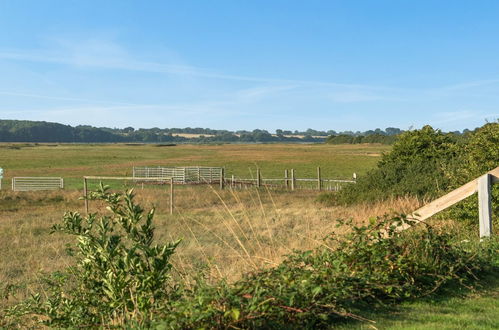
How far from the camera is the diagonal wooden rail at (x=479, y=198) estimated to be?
655 cm

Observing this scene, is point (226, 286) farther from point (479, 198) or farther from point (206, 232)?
point (206, 232)

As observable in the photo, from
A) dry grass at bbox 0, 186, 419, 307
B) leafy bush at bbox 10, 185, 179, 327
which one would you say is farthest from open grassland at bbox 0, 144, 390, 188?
leafy bush at bbox 10, 185, 179, 327

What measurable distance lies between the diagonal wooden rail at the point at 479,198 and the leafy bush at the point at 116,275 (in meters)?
3.39

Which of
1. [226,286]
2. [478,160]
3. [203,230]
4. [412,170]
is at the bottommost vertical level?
[203,230]

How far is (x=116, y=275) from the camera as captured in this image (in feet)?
14.6

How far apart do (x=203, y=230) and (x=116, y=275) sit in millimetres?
11288

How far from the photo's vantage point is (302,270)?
5.03 meters

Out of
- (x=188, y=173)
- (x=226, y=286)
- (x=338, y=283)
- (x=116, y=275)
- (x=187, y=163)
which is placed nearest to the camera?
(x=226, y=286)

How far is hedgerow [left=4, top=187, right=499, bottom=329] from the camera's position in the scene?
4137 mm

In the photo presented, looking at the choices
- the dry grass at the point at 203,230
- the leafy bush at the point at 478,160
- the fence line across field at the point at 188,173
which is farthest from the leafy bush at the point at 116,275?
the fence line across field at the point at 188,173

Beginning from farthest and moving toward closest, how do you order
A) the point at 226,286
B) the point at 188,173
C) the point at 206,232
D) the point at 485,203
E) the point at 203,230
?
the point at 188,173
the point at 203,230
the point at 206,232
the point at 485,203
the point at 226,286

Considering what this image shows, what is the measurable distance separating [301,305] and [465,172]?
791 centimetres

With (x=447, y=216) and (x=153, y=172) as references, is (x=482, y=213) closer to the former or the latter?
(x=447, y=216)

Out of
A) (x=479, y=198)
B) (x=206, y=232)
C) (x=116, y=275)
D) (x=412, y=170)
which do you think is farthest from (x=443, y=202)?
(x=412, y=170)
